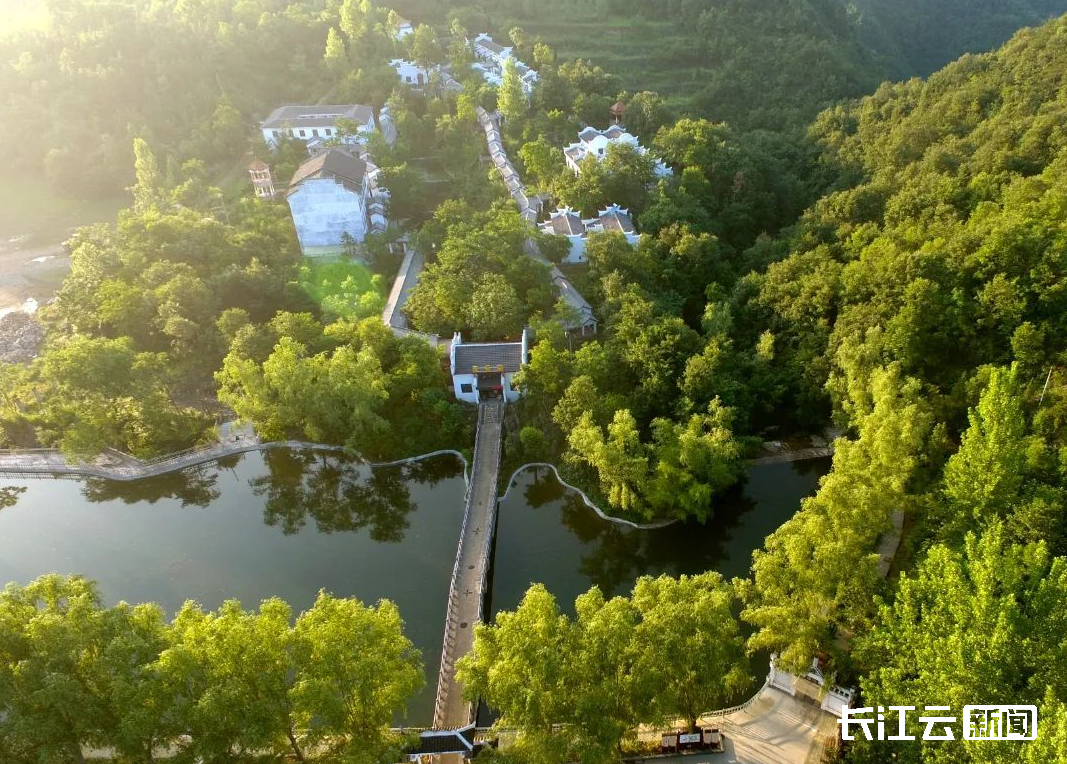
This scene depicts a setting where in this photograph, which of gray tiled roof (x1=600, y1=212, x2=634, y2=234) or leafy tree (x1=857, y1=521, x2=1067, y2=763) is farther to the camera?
gray tiled roof (x1=600, y1=212, x2=634, y2=234)

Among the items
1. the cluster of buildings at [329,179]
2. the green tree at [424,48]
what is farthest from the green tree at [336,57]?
the cluster of buildings at [329,179]

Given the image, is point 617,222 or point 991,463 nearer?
point 991,463

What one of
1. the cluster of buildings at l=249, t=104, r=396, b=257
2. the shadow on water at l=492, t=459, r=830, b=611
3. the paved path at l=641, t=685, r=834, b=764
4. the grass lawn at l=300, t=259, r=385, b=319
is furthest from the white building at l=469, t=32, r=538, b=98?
the paved path at l=641, t=685, r=834, b=764

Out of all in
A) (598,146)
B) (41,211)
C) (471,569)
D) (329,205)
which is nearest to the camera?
(471,569)

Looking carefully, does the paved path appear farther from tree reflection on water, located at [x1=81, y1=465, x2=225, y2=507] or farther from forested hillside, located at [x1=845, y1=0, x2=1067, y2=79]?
forested hillside, located at [x1=845, y1=0, x2=1067, y2=79]

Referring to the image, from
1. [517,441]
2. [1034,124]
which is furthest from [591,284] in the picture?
[1034,124]

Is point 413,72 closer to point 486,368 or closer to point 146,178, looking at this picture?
point 146,178

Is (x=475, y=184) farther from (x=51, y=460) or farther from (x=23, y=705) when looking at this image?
(x=23, y=705)

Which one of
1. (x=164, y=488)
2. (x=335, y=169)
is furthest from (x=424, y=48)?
(x=164, y=488)
